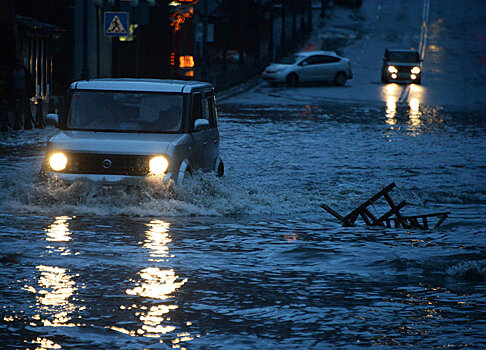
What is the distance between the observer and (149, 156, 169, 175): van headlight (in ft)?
40.0

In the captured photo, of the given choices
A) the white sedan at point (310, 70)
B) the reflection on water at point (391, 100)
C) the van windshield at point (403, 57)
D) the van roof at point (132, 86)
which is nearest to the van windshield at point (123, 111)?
the van roof at point (132, 86)

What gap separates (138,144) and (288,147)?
10.5 metres

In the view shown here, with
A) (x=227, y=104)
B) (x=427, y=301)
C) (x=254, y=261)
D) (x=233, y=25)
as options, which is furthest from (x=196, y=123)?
(x=233, y=25)

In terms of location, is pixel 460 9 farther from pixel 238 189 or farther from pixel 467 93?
pixel 238 189

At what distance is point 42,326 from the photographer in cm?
684

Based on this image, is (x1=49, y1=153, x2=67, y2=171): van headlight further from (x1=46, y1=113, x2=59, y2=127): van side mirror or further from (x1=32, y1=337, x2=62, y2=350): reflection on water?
(x1=32, y1=337, x2=62, y2=350): reflection on water

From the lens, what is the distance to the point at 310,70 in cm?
4744

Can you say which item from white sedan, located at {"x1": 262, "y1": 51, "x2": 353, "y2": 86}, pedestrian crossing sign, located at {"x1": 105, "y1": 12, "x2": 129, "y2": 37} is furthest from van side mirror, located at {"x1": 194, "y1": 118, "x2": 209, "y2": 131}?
white sedan, located at {"x1": 262, "y1": 51, "x2": 353, "y2": 86}

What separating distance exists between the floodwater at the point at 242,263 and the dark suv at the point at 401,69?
29464 millimetres

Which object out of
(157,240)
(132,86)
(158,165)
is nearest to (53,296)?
(157,240)

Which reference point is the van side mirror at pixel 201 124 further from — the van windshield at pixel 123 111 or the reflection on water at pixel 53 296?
the reflection on water at pixel 53 296

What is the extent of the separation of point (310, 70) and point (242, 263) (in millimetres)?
38385

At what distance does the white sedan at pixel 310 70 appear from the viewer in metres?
46.8

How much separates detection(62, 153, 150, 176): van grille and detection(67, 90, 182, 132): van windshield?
777 millimetres
